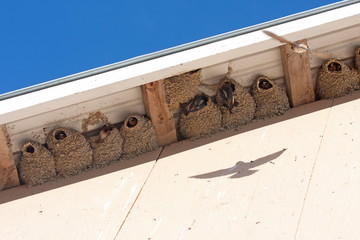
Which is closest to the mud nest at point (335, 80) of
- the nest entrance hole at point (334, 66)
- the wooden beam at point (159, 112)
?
the nest entrance hole at point (334, 66)

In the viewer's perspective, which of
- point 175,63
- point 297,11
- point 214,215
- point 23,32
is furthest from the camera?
point 297,11

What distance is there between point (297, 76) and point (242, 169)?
1272 mm

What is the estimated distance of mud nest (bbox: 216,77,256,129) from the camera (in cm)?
584

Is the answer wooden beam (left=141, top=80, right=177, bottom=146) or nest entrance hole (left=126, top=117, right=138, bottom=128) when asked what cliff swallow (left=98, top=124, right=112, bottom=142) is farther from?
wooden beam (left=141, top=80, right=177, bottom=146)

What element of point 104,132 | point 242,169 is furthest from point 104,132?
point 242,169

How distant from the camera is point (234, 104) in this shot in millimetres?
5859

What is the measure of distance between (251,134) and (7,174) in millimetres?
2123

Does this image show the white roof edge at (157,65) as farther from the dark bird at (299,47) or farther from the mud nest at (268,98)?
the mud nest at (268,98)

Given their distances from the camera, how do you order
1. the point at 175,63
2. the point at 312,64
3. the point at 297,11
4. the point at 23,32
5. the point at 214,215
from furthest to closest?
the point at 312,64 < the point at 297,11 < the point at 175,63 < the point at 23,32 < the point at 214,215

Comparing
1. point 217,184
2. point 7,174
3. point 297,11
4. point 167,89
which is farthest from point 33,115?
point 297,11

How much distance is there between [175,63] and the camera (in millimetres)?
5195

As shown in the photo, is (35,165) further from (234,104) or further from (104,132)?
(234,104)

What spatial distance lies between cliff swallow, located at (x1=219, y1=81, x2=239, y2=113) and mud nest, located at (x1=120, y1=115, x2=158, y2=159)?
2.33 ft

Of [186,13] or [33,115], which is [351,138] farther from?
[33,115]
